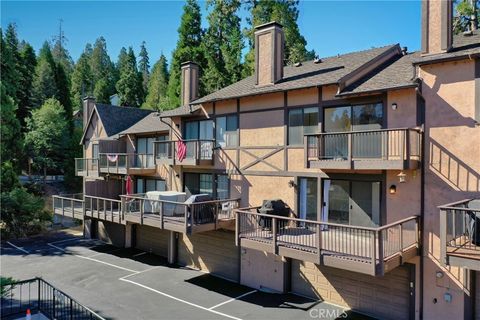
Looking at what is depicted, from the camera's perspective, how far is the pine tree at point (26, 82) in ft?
151

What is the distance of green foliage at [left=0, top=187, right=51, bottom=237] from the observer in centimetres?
2484

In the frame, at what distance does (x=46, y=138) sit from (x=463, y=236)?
40.4 m

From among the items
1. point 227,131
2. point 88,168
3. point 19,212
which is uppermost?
point 227,131

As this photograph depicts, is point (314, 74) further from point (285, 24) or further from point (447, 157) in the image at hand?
point (285, 24)

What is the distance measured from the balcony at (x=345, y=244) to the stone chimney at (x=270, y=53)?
6.70 meters

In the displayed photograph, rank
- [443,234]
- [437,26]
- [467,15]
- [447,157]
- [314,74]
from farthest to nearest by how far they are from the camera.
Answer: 1. [467,15]
2. [314,74]
3. [437,26]
4. [447,157]
5. [443,234]

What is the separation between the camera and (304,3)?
1260 inches

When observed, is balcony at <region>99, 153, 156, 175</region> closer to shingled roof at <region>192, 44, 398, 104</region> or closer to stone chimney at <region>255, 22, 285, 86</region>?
shingled roof at <region>192, 44, 398, 104</region>

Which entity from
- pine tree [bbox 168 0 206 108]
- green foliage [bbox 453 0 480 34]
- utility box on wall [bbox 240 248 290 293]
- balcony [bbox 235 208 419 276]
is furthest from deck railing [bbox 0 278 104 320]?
green foliage [bbox 453 0 480 34]

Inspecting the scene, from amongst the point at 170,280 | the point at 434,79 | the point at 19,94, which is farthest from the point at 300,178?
the point at 19,94

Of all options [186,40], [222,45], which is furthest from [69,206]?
[186,40]

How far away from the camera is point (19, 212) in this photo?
1011 inches

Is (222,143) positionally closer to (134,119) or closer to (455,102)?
(455,102)

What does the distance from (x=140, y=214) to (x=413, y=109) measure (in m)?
13.1
